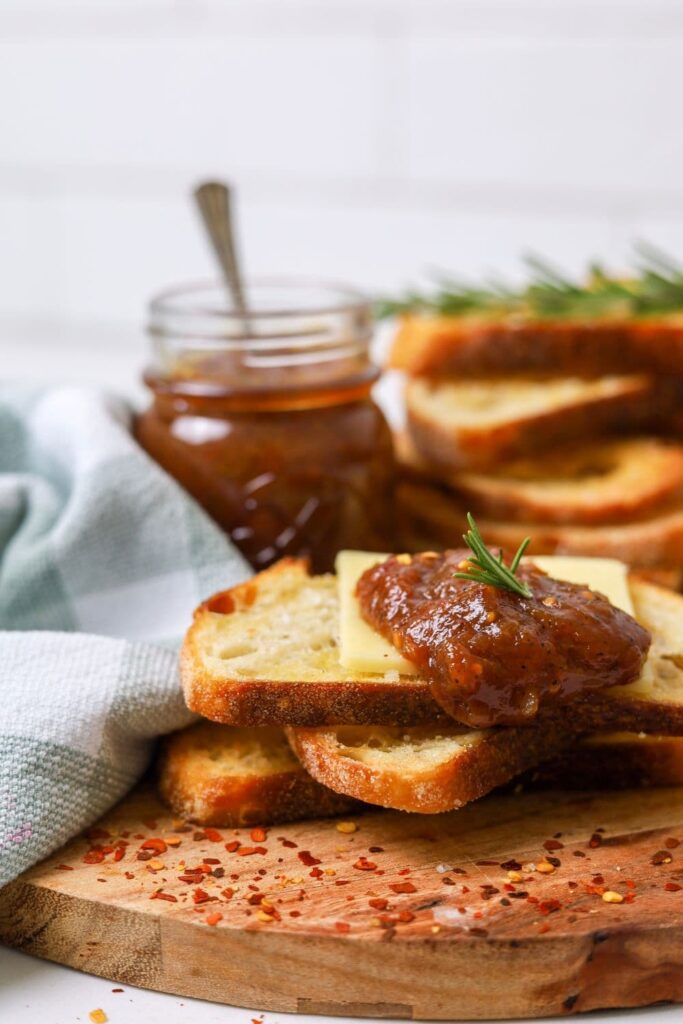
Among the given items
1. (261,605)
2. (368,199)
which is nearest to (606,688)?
(261,605)

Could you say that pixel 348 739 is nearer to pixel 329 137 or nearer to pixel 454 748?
pixel 454 748

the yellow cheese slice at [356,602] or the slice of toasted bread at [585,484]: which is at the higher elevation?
the slice of toasted bread at [585,484]

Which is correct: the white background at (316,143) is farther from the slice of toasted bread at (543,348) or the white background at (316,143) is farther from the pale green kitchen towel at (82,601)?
the pale green kitchen towel at (82,601)

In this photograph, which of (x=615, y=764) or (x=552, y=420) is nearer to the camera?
(x=615, y=764)

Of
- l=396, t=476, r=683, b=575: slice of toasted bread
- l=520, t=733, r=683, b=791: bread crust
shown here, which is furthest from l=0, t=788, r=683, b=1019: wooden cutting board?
l=396, t=476, r=683, b=575: slice of toasted bread

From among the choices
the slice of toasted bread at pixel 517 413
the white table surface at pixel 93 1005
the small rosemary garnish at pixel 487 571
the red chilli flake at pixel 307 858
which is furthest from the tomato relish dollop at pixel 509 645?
the slice of toasted bread at pixel 517 413

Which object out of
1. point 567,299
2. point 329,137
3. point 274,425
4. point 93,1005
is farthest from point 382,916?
point 329,137

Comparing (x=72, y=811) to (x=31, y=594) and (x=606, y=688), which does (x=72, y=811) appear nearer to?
(x=31, y=594)

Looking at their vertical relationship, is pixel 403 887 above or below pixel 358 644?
below
